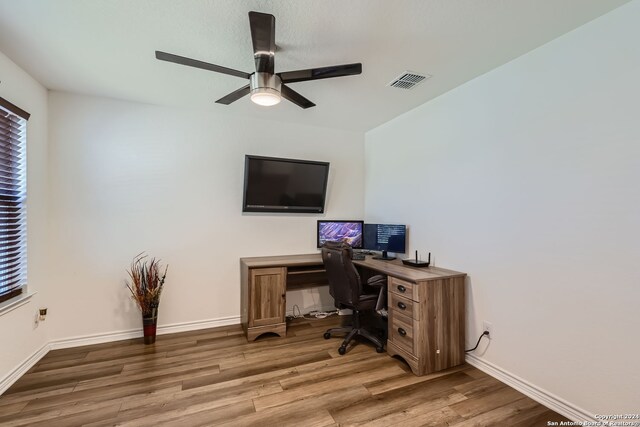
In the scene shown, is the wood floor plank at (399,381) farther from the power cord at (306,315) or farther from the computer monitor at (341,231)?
the computer monitor at (341,231)

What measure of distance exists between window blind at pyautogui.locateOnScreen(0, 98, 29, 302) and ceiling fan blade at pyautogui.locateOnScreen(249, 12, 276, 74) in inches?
75.0

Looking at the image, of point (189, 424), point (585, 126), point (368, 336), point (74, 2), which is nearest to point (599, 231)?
point (585, 126)

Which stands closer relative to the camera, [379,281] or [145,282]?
[379,281]

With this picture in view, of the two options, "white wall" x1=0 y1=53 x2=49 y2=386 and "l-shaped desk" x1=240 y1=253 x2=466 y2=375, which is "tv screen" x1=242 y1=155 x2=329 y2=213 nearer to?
"l-shaped desk" x1=240 y1=253 x2=466 y2=375

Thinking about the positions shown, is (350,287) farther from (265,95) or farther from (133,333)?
(133,333)

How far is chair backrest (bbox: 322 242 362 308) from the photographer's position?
261 cm

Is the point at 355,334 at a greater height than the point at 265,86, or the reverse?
the point at 265,86

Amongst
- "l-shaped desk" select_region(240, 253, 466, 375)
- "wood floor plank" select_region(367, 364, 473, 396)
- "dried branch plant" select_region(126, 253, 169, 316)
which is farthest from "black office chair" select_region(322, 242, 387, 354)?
"dried branch plant" select_region(126, 253, 169, 316)

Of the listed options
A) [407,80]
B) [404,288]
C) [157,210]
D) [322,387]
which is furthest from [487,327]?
[157,210]

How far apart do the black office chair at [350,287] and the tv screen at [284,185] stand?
3.02 ft

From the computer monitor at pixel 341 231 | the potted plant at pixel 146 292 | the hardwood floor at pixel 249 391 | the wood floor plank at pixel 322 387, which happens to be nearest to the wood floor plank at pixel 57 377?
the hardwood floor at pixel 249 391

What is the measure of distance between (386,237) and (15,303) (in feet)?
11.0

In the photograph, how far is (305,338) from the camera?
2998mm

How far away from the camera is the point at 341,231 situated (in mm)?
3703
